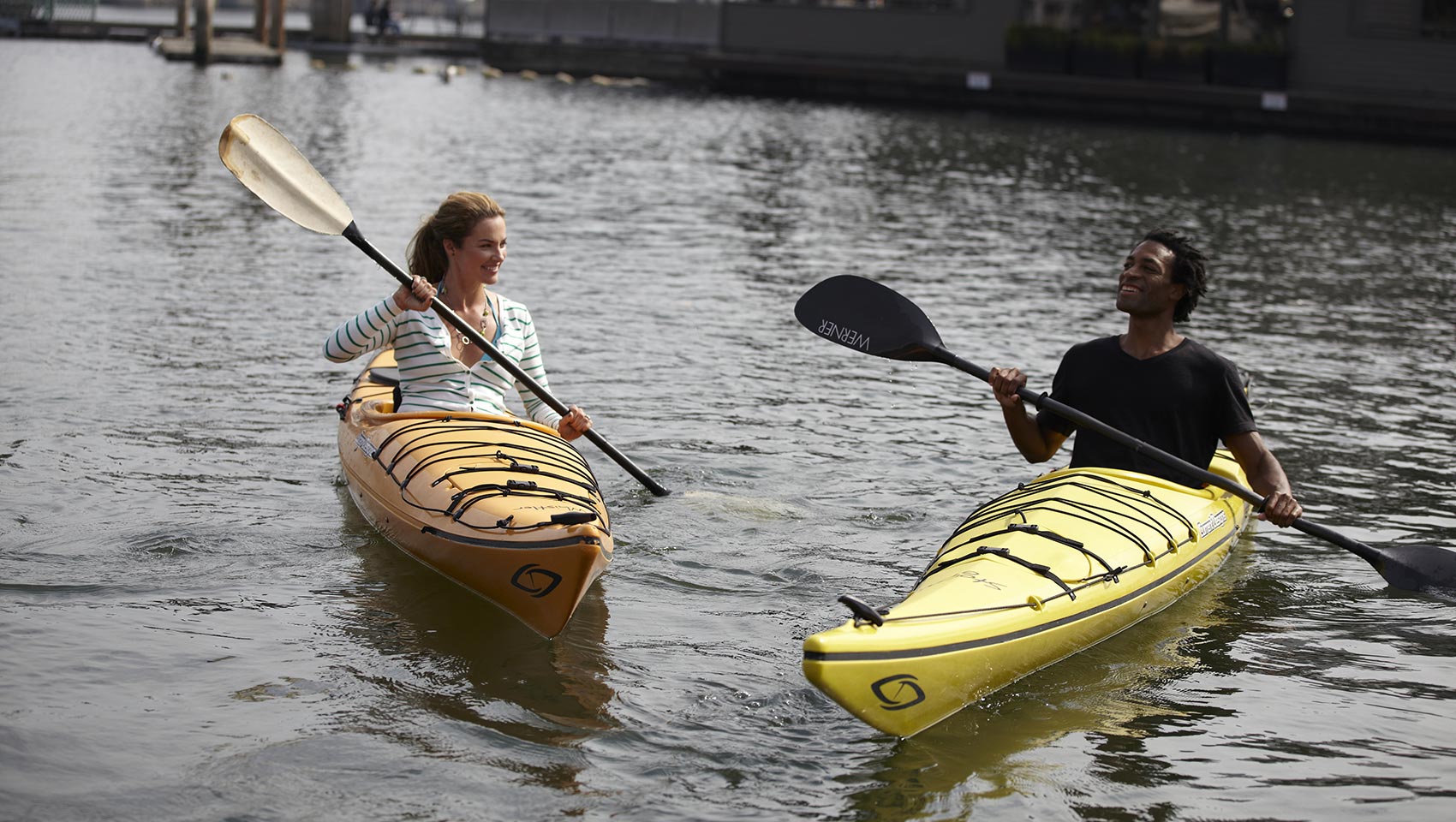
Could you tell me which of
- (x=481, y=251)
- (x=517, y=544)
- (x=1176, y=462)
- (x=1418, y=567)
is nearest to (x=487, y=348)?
(x=481, y=251)

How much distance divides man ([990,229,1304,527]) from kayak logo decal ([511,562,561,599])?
1.85m

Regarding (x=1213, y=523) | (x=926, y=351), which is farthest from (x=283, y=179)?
(x=1213, y=523)

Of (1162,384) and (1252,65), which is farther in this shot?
(1252,65)

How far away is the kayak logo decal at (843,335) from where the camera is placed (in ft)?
21.2

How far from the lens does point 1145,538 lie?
18.6 ft

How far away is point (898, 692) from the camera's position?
14.7 feet

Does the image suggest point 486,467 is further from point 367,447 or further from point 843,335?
point 843,335

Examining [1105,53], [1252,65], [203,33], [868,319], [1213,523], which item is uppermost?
[1105,53]

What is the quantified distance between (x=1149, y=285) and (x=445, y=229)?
2.76 meters

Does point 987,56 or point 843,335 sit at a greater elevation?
point 987,56

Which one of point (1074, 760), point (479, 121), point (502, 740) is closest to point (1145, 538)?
point (1074, 760)

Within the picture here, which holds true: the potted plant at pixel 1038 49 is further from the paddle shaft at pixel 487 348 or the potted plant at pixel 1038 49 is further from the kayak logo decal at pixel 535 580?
the kayak logo decal at pixel 535 580

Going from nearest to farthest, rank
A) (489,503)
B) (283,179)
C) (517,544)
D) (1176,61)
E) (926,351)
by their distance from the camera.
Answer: (517,544) → (489,503) → (926,351) → (283,179) → (1176,61)

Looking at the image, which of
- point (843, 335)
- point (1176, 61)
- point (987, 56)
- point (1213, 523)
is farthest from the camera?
point (987, 56)
